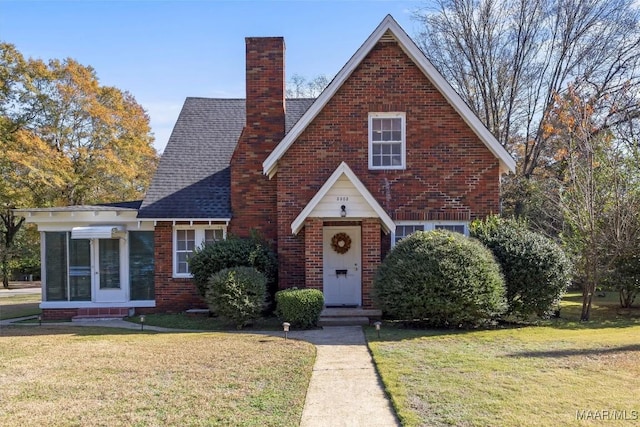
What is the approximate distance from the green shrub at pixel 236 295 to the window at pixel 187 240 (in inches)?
136

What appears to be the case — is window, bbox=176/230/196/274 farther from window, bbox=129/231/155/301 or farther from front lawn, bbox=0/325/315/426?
front lawn, bbox=0/325/315/426

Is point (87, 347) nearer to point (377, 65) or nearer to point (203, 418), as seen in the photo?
point (203, 418)

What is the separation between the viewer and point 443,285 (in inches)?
445

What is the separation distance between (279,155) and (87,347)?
7118mm

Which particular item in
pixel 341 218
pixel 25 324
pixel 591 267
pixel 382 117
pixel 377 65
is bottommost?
pixel 25 324

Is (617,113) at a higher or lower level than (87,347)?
higher

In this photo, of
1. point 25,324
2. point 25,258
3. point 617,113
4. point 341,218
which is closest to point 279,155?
point 341,218

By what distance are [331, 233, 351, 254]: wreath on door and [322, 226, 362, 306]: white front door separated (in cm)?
4

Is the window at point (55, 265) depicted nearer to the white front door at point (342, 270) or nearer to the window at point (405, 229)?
the white front door at point (342, 270)

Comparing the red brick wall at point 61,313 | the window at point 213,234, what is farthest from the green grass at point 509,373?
the red brick wall at point 61,313

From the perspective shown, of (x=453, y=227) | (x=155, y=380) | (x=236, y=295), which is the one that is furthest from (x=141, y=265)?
(x=453, y=227)

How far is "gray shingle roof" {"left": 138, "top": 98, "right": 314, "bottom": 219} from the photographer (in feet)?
51.3

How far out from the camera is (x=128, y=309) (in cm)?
1557

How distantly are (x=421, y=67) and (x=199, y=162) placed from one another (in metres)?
8.32
